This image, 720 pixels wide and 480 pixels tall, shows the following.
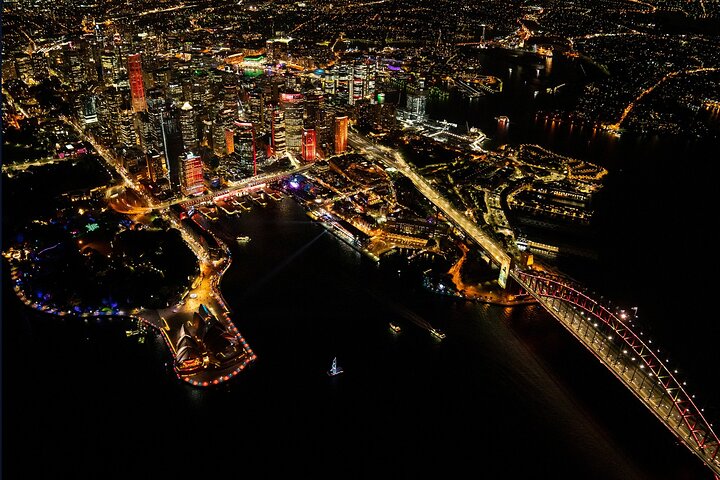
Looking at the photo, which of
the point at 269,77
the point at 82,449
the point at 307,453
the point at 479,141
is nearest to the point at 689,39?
the point at 479,141

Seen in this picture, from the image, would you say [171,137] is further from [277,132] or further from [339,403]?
[339,403]

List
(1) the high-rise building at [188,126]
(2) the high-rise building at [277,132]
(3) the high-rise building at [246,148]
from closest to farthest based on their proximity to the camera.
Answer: (3) the high-rise building at [246,148] → (1) the high-rise building at [188,126] → (2) the high-rise building at [277,132]

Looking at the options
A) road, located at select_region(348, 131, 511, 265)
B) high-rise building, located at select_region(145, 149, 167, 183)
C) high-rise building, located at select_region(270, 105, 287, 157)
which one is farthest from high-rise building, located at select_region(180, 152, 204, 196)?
road, located at select_region(348, 131, 511, 265)

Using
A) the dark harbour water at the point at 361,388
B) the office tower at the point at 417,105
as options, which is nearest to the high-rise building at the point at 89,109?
the dark harbour water at the point at 361,388

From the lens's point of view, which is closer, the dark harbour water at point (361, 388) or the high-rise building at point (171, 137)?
the dark harbour water at point (361, 388)

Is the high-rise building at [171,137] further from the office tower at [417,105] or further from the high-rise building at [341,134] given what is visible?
the office tower at [417,105]

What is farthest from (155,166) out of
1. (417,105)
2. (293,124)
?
(417,105)

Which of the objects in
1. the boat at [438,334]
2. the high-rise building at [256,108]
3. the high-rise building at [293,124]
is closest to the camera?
the boat at [438,334]
